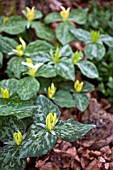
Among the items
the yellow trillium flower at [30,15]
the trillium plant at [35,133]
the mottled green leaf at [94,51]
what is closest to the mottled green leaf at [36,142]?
the trillium plant at [35,133]

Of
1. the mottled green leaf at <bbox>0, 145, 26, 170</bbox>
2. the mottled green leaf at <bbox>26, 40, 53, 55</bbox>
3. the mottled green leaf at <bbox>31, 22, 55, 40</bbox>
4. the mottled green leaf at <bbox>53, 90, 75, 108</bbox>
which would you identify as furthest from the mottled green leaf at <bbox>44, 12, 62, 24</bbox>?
the mottled green leaf at <bbox>0, 145, 26, 170</bbox>

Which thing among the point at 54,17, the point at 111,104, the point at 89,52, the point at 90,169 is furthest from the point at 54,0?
the point at 90,169

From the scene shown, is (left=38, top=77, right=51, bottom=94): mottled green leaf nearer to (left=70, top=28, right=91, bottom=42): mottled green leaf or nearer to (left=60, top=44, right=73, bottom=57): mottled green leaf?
(left=60, top=44, right=73, bottom=57): mottled green leaf

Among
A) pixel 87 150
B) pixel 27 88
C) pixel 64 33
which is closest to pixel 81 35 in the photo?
pixel 64 33

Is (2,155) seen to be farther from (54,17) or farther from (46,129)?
(54,17)

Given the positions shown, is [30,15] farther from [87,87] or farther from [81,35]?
[87,87]
